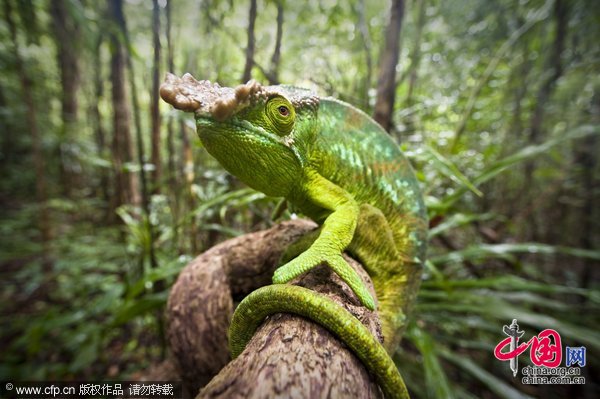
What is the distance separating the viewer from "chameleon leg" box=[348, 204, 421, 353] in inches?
45.6

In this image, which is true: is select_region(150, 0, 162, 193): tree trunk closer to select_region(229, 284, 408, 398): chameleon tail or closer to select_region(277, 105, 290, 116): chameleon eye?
select_region(277, 105, 290, 116): chameleon eye

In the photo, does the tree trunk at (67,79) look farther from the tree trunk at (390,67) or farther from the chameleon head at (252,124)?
the chameleon head at (252,124)

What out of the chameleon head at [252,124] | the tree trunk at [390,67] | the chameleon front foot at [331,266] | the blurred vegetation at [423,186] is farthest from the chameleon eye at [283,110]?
the tree trunk at [390,67]

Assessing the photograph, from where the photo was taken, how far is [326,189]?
1.12 meters

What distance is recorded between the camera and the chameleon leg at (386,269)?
1159 mm

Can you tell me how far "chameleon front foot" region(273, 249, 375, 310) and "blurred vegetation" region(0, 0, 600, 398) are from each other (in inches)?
41.2

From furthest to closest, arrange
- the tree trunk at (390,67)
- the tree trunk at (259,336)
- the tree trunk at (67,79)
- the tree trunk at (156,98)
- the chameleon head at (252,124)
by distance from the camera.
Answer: the tree trunk at (67,79), the tree trunk at (156,98), the tree trunk at (390,67), the chameleon head at (252,124), the tree trunk at (259,336)

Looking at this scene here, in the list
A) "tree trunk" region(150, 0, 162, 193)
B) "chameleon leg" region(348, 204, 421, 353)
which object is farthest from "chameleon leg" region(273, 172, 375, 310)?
"tree trunk" region(150, 0, 162, 193)

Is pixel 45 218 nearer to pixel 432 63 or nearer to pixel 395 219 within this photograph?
pixel 395 219

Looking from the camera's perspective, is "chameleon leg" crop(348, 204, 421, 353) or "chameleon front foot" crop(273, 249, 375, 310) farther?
"chameleon leg" crop(348, 204, 421, 353)

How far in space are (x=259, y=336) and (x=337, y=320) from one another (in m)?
0.21

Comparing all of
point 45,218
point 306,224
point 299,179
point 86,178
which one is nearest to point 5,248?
point 45,218

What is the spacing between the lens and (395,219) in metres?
1.28

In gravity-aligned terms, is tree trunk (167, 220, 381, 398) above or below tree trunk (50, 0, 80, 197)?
below
